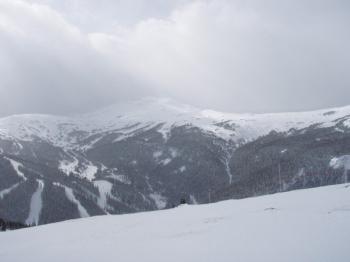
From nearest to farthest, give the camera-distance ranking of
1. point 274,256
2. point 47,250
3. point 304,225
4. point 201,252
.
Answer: point 274,256, point 201,252, point 304,225, point 47,250

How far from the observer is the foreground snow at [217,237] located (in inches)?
803

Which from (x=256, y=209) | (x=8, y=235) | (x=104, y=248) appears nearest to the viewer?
(x=104, y=248)

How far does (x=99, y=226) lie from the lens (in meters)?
39.0

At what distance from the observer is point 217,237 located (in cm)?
2494

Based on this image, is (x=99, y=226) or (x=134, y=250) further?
(x=99, y=226)

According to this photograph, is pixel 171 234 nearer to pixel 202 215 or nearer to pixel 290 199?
pixel 202 215

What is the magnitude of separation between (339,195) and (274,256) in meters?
18.2

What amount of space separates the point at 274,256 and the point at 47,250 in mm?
17005

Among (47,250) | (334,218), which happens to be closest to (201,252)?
(334,218)

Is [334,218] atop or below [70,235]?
atop

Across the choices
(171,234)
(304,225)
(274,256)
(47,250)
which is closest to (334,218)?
(304,225)

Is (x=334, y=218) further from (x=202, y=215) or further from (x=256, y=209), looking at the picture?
(x=202, y=215)

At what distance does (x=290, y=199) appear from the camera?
3816cm

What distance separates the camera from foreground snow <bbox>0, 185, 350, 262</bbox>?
2041 centimetres
